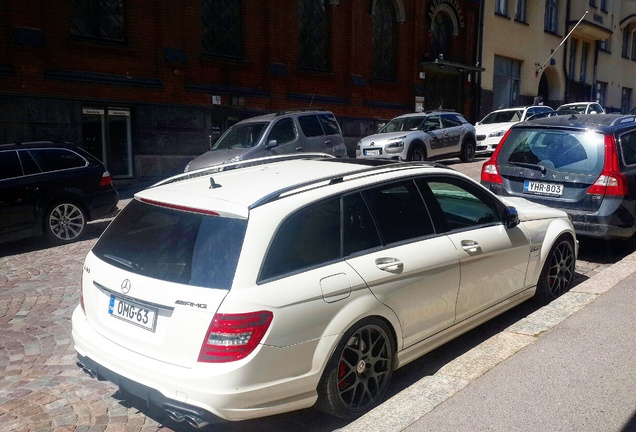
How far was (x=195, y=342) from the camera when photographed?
10.9 ft

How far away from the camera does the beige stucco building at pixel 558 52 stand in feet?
102

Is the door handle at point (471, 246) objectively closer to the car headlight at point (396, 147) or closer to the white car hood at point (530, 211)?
the white car hood at point (530, 211)

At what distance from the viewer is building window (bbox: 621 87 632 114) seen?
4674cm

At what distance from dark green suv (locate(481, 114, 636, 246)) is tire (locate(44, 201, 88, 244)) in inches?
237

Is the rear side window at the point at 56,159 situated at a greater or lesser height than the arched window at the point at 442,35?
lesser

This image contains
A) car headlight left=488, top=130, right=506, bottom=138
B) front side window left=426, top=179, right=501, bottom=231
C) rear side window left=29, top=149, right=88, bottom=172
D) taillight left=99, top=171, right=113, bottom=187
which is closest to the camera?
front side window left=426, top=179, right=501, bottom=231

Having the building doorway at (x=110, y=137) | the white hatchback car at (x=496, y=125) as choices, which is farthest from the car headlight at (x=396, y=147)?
the building doorway at (x=110, y=137)

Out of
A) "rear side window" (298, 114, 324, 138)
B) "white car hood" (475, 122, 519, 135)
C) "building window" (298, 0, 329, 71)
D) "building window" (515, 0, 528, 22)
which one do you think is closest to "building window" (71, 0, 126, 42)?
"rear side window" (298, 114, 324, 138)

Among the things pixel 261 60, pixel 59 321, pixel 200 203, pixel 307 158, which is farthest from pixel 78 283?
pixel 261 60

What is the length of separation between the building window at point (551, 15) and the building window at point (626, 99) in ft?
46.2

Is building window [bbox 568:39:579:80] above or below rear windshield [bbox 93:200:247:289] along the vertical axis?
above

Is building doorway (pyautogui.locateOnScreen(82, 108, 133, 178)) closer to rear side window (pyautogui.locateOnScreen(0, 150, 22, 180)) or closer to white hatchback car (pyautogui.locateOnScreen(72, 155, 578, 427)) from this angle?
rear side window (pyautogui.locateOnScreen(0, 150, 22, 180))

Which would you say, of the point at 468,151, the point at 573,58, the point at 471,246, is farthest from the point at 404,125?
the point at 573,58

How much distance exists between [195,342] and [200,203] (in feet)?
2.73
